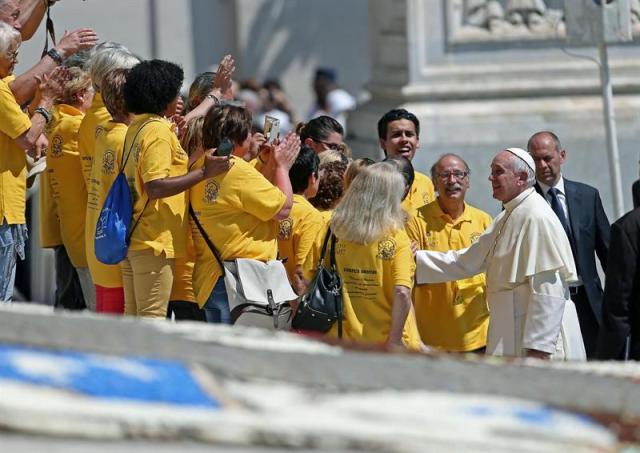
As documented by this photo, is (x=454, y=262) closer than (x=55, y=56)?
Yes

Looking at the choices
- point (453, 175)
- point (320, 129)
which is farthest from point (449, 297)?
point (320, 129)

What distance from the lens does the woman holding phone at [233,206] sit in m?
6.97

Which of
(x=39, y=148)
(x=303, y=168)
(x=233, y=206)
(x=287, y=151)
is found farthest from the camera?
(x=39, y=148)

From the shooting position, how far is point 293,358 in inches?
155

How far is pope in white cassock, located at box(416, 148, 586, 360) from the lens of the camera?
6832 mm

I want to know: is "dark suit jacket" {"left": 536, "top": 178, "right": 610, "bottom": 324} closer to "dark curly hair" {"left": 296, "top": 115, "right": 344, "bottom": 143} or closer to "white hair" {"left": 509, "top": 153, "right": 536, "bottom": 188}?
"white hair" {"left": 509, "top": 153, "right": 536, "bottom": 188}

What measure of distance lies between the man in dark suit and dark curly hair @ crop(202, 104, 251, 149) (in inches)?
66.5

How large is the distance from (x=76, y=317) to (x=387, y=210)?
273 centimetres

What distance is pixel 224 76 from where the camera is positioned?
Result: 7965 mm

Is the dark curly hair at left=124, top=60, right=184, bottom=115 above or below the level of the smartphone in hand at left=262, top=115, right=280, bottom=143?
above

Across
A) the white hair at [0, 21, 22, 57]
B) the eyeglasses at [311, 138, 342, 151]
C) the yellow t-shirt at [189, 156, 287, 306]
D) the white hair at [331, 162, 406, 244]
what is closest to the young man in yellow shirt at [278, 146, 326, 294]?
the yellow t-shirt at [189, 156, 287, 306]

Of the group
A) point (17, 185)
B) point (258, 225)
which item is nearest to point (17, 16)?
point (17, 185)

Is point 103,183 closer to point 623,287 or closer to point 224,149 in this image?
point 224,149

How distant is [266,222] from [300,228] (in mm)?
380
